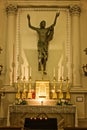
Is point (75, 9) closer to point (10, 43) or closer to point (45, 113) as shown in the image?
point (10, 43)

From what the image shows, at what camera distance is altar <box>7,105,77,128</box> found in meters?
12.4

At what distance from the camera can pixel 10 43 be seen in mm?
14227

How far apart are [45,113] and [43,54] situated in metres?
2.67

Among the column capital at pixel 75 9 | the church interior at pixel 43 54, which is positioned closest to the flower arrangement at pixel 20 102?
the church interior at pixel 43 54

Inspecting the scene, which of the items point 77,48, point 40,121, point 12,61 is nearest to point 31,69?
point 12,61

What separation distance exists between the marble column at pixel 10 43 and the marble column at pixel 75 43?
2.40 metres

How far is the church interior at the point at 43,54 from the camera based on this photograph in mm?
13609

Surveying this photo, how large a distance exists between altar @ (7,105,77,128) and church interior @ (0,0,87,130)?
24.7 inches

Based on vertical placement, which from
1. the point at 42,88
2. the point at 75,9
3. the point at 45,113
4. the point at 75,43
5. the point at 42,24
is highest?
the point at 75,9

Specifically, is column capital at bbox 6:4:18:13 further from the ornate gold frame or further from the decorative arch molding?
the ornate gold frame

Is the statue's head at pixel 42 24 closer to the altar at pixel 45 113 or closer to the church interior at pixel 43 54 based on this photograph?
the church interior at pixel 43 54

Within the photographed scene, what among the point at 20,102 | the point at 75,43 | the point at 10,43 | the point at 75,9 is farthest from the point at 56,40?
the point at 20,102

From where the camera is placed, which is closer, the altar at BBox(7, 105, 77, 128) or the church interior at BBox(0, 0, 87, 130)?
the altar at BBox(7, 105, 77, 128)

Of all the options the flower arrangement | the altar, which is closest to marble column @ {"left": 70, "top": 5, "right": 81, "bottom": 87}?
the altar
